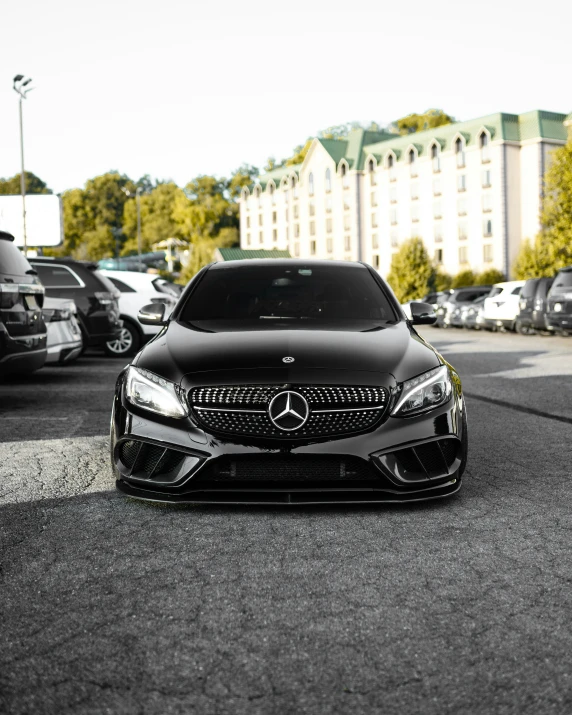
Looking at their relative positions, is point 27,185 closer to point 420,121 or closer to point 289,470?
point 420,121

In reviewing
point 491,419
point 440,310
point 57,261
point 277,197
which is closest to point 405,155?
point 277,197

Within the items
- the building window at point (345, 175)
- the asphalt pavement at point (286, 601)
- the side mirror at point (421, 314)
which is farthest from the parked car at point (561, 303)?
→ the building window at point (345, 175)

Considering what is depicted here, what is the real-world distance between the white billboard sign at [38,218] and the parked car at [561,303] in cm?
1774

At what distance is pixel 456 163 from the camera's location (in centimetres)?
7738

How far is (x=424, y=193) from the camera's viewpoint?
81.7 m

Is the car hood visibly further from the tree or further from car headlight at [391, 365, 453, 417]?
the tree

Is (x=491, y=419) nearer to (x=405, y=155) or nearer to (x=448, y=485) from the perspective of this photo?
(x=448, y=485)

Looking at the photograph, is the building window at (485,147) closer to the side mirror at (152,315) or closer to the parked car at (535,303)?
the parked car at (535,303)

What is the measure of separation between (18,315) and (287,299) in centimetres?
368

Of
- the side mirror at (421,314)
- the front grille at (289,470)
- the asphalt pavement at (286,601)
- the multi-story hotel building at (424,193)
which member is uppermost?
the multi-story hotel building at (424,193)

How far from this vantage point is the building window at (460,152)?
252ft

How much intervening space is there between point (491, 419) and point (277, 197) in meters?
98.9

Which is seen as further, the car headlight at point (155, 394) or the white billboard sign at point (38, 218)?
the white billboard sign at point (38, 218)

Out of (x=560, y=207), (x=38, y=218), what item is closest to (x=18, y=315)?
(x=38, y=218)
